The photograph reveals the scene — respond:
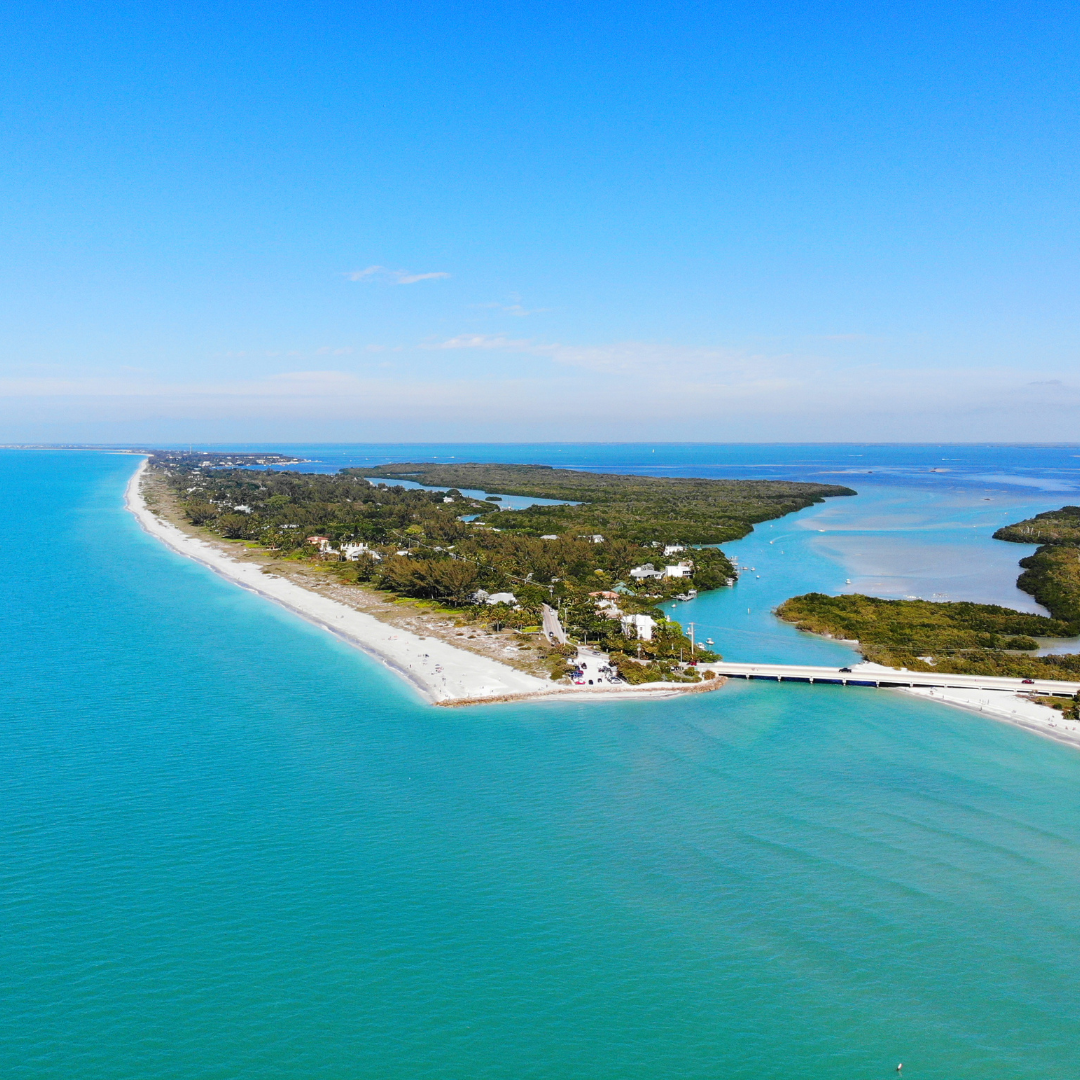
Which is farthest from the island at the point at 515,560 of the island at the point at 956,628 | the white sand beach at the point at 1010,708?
the white sand beach at the point at 1010,708

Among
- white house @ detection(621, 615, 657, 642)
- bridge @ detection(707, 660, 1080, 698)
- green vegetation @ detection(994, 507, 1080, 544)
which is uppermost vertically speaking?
green vegetation @ detection(994, 507, 1080, 544)

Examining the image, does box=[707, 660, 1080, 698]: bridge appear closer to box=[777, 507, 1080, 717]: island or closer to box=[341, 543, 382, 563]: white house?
box=[777, 507, 1080, 717]: island

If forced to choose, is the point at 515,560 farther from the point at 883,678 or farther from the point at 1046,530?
the point at 1046,530

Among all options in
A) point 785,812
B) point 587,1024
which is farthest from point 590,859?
point 785,812

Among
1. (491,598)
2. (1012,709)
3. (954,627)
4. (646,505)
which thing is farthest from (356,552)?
(646,505)

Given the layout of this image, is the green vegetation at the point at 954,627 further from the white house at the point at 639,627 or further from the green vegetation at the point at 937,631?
the white house at the point at 639,627

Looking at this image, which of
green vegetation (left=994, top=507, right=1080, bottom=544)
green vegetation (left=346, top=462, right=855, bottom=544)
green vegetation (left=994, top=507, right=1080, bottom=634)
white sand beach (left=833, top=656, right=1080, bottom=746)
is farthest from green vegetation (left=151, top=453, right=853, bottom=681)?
green vegetation (left=994, top=507, right=1080, bottom=544)
